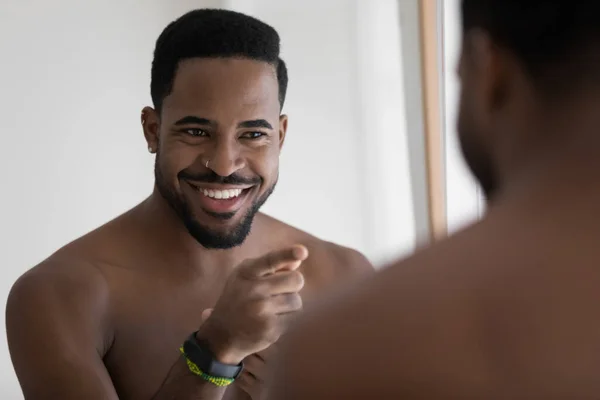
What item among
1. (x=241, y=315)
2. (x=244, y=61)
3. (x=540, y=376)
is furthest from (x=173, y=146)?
(x=540, y=376)

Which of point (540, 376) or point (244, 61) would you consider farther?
point (244, 61)

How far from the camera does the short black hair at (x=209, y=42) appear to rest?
949mm

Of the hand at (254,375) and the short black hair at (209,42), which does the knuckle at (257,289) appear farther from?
the short black hair at (209,42)

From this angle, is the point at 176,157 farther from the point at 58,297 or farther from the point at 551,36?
the point at 551,36

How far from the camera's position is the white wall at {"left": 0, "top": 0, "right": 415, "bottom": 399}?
51.5 inches

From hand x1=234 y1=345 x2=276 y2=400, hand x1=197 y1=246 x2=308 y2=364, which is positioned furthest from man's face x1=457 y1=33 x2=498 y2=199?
hand x1=234 y1=345 x2=276 y2=400

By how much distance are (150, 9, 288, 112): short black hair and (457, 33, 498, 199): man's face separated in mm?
650

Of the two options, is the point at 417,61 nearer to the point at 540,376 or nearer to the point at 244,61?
the point at 244,61

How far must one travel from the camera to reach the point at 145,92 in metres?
1.54

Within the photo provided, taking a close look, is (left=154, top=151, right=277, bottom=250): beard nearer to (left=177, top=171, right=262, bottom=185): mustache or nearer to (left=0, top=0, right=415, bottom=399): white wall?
(left=177, top=171, right=262, bottom=185): mustache

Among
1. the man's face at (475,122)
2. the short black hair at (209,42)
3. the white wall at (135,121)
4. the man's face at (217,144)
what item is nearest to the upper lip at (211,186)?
the man's face at (217,144)

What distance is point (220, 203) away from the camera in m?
0.98

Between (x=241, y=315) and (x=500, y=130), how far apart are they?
20.6 inches

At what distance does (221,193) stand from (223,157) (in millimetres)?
54
